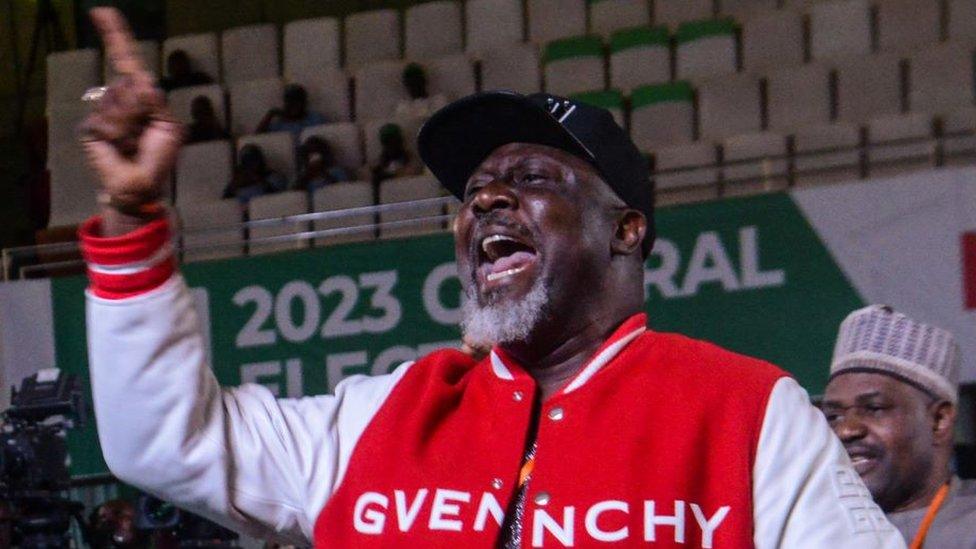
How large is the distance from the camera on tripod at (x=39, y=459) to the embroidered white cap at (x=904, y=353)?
120 inches

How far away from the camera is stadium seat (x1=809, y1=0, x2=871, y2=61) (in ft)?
23.2

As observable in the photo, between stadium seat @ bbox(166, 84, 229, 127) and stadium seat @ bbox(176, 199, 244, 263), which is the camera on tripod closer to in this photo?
stadium seat @ bbox(176, 199, 244, 263)

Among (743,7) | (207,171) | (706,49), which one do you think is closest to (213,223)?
(207,171)

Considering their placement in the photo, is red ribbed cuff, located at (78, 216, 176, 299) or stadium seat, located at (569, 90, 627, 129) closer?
red ribbed cuff, located at (78, 216, 176, 299)

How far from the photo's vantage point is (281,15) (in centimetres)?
975

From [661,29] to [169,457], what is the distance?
6.00 metres

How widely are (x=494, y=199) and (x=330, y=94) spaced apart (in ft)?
20.1

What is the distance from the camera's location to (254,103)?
8188mm

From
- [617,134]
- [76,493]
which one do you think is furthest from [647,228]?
[76,493]

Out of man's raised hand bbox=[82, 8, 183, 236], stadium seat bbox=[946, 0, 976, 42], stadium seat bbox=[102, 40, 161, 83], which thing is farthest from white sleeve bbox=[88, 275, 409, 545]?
stadium seat bbox=[102, 40, 161, 83]

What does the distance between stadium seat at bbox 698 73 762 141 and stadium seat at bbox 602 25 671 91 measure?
1.41 feet

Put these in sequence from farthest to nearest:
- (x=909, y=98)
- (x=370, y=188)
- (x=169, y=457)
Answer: (x=370, y=188) < (x=909, y=98) < (x=169, y=457)

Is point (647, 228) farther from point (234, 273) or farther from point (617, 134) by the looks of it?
point (234, 273)

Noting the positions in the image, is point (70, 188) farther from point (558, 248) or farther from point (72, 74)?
point (558, 248)
